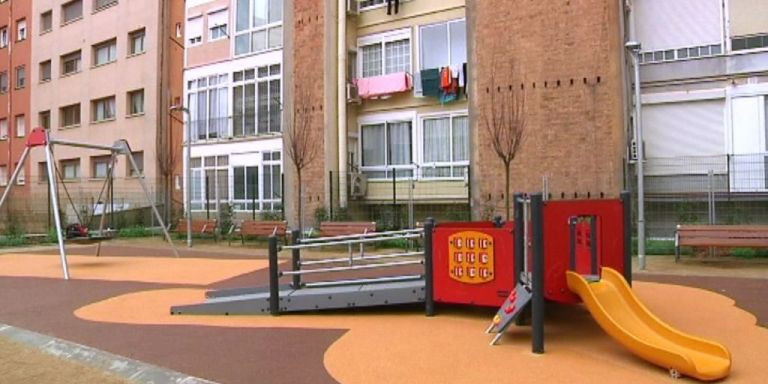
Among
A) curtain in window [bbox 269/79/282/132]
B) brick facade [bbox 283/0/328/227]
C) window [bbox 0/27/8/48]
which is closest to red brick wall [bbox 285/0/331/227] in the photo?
brick facade [bbox 283/0/328/227]

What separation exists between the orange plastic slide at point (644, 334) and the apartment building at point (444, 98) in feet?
38.7

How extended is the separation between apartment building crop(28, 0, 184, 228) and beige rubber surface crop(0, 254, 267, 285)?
1283 centimetres

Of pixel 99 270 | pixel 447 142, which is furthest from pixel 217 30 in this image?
pixel 99 270

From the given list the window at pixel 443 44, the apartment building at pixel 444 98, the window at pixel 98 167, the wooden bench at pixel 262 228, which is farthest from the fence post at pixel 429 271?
the window at pixel 98 167

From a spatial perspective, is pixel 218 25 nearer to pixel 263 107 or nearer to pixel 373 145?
pixel 263 107

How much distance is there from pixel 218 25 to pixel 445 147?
1240 centimetres

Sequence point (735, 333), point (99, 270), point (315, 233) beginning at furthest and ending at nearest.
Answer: point (315, 233) < point (99, 270) < point (735, 333)

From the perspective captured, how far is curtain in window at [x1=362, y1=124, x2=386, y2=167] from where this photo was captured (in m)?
23.6

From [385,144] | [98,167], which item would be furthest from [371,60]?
[98,167]

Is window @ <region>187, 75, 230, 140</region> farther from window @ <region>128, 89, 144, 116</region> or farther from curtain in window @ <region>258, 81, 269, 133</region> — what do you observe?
window @ <region>128, 89, 144, 116</region>

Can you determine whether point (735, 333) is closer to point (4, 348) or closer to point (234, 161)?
point (4, 348)

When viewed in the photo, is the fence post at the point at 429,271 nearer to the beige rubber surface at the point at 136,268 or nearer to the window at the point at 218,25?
the beige rubber surface at the point at 136,268

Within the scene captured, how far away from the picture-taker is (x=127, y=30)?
33.6 m

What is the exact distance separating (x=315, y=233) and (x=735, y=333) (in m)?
15.9
